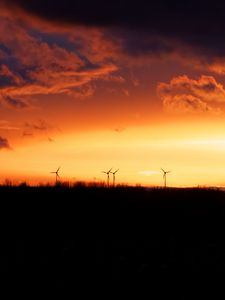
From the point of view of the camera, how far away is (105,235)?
1661 inches

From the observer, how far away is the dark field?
93.6 ft

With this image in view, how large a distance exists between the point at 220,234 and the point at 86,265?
16.8 m

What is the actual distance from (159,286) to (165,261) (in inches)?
231

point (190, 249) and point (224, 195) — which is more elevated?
point (224, 195)

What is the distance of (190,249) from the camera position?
1439 inches

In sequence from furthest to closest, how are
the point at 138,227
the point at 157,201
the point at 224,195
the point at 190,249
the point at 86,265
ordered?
the point at 224,195 < the point at 157,201 < the point at 138,227 < the point at 190,249 < the point at 86,265

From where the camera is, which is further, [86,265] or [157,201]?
[157,201]

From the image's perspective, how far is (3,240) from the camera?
38.2 m

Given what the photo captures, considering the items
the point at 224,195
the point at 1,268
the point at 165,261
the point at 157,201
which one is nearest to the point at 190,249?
the point at 165,261

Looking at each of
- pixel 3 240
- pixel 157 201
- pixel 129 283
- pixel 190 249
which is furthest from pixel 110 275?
pixel 157 201

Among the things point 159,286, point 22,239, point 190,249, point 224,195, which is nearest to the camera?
point 159,286

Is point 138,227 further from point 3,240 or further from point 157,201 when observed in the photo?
point 157,201

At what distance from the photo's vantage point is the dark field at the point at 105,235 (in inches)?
1124

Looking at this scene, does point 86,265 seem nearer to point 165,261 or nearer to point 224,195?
point 165,261
